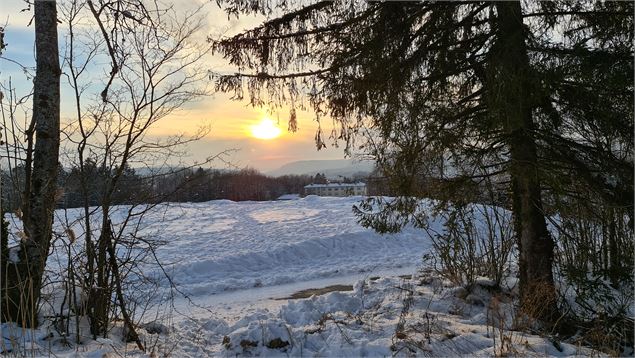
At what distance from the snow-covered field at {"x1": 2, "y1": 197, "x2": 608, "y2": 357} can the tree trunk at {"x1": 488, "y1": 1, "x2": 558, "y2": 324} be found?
0.52 metres

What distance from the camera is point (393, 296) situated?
21.9 ft

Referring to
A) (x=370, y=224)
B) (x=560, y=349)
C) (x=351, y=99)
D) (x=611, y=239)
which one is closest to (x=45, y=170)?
(x=351, y=99)

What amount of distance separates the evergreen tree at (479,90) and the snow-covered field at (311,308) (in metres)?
1.09

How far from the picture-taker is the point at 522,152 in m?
4.88

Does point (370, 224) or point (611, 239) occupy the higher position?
point (370, 224)

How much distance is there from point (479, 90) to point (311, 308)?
372cm

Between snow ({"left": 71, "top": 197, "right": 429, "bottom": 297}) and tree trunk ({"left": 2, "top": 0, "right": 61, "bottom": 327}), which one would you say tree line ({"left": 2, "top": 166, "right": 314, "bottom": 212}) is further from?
snow ({"left": 71, "top": 197, "right": 429, "bottom": 297})

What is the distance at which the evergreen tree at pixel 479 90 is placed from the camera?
13.8 feet

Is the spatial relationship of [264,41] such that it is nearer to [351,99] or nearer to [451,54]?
[351,99]

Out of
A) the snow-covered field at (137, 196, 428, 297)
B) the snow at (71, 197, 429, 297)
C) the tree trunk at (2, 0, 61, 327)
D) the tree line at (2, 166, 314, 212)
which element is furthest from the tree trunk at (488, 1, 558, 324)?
the snow at (71, 197, 429, 297)

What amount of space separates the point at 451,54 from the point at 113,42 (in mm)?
3931

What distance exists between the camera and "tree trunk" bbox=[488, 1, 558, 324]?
407cm

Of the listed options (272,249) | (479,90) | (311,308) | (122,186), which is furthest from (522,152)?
(272,249)

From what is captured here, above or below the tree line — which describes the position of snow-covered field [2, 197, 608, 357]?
below
